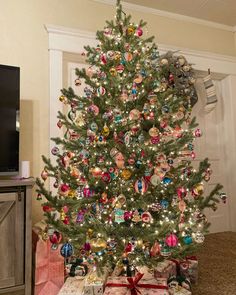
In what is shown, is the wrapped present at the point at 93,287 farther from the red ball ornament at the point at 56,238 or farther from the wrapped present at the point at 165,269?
the wrapped present at the point at 165,269

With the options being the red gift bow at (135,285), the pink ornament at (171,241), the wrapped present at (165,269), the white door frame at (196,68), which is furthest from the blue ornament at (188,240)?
the white door frame at (196,68)

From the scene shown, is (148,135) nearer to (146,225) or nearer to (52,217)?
(146,225)

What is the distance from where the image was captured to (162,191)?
5.17 ft

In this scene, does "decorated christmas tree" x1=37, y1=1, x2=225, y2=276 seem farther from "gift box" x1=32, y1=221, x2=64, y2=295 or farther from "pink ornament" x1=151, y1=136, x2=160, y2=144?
"gift box" x1=32, y1=221, x2=64, y2=295

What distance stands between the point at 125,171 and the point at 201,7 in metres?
2.38

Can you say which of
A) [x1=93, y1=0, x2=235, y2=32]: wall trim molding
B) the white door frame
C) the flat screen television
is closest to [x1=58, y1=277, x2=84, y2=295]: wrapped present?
the flat screen television

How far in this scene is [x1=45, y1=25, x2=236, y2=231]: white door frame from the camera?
237cm

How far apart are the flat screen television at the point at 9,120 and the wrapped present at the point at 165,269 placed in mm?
1180

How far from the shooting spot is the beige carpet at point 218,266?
5.96 feet

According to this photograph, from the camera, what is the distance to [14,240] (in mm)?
1624

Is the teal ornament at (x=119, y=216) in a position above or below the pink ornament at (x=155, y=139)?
below

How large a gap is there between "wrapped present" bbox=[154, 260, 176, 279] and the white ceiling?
2.52 meters

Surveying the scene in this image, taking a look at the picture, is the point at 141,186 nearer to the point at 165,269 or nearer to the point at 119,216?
the point at 119,216

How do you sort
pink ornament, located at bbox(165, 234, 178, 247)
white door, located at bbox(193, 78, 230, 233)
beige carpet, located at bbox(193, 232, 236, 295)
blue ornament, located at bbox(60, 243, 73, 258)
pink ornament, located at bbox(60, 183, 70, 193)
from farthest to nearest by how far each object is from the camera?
white door, located at bbox(193, 78, 230, 233) < beige carpet, located at bbox(193, 232, 236, 295) < pink ornament, located at bbox(60, 183, 70, 193) < blue ornament, located at bbox(60, 243, 73, 258) < pink ornament, located at bbox(165, 234, 178, 247)
